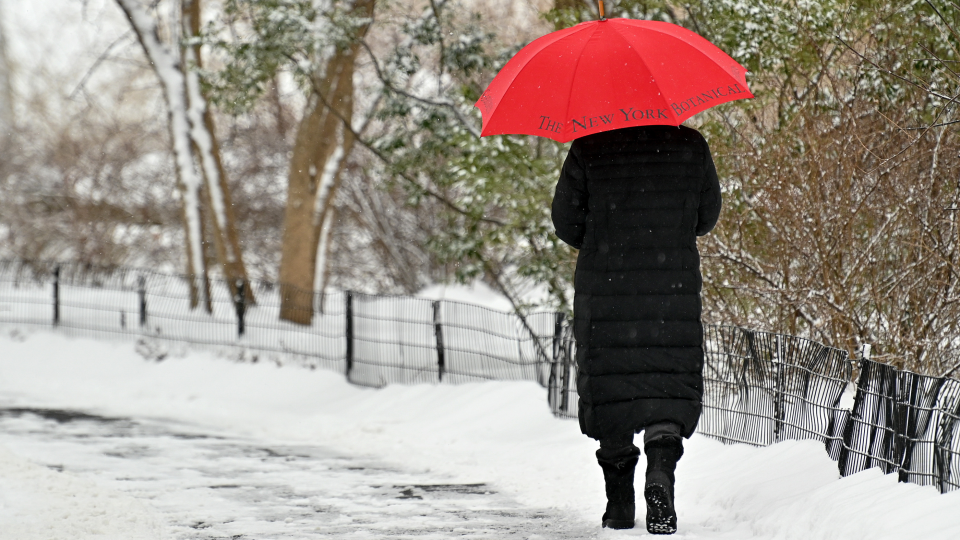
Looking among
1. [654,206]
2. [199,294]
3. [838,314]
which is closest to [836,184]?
[838,314]

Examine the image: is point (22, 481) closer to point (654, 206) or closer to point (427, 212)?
point (654, 206)

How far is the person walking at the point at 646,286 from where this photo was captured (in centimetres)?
455

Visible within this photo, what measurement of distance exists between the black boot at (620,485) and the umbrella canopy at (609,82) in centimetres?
136

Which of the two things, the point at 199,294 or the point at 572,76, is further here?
the point at 199,294

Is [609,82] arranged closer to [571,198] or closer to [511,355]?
[571,198]

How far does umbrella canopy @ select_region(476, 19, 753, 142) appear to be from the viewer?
448 cm

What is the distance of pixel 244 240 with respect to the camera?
2331cm

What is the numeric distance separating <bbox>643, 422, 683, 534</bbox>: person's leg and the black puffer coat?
0.18 ft

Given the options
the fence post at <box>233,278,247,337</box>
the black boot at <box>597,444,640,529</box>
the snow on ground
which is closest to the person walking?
the black boot at <box>597,444,640,529</box>

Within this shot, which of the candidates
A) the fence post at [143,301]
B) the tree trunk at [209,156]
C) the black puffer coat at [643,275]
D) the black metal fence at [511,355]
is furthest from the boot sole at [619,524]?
the tree trunk at [209,156]

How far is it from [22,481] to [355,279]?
16.9 meters

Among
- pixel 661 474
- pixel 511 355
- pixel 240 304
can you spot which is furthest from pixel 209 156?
pixel 661 474

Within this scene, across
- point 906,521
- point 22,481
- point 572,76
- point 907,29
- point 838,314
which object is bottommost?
point 22,481

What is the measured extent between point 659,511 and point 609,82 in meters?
1.79
